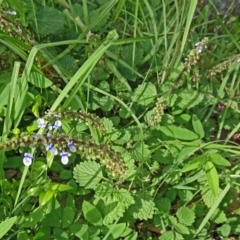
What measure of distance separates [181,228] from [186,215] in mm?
42

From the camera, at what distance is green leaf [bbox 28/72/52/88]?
1.51m

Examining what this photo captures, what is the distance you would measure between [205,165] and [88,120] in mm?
342

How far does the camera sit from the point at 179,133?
5.22ft

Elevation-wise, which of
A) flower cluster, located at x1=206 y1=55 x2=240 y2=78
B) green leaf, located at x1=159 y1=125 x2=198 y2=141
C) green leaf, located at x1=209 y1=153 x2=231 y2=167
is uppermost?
flower cluster, located at x1=206 y1=55 x2=240 y2=78

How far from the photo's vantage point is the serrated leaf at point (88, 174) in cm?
146

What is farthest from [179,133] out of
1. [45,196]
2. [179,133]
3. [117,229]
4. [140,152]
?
[45,196]

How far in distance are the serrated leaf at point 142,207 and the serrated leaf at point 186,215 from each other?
0.10 meters

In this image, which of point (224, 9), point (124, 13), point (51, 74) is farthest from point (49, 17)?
point (224, 9)

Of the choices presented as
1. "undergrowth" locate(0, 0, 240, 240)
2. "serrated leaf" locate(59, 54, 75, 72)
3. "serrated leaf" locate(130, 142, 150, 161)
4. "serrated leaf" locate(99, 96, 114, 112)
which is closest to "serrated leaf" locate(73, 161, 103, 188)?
"undergrowth" locate(0, 0, 240, 240)

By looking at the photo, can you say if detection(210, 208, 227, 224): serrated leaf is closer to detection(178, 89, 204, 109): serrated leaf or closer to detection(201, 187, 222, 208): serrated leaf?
detection(201, 187, 222, 208): serrated leaf

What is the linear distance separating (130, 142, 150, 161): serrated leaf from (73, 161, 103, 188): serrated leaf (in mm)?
107

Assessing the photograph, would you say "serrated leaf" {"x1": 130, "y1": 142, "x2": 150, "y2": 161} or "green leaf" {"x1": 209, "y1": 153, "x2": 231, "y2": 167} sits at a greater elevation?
"green leaf" {"x1": 209, "y1": 153, "x2": 231, "y2": 167}

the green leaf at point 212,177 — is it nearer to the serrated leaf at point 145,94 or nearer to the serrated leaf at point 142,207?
the serrated leaf at point 142,207

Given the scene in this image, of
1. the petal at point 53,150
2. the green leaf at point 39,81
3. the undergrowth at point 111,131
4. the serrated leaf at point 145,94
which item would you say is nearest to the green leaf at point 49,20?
the undergrowth at point 111,131
